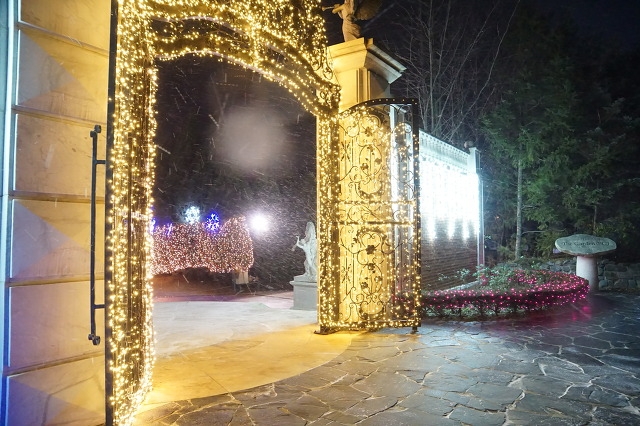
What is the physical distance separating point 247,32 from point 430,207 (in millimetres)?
7432

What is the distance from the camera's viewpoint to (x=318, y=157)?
688 cm

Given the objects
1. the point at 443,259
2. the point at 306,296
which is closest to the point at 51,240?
the point at 306,296

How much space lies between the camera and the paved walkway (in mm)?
3539

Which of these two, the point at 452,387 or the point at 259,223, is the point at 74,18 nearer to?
the point at 452,387

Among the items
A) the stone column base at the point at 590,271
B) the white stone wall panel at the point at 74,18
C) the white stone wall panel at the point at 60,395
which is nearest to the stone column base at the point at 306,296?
the white stone wall panel at the point at 60,395

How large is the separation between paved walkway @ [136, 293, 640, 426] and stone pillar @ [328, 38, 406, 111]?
152 inches

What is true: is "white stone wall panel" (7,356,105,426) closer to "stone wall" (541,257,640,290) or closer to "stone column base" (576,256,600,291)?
"stone column base" (576,256,600,291)

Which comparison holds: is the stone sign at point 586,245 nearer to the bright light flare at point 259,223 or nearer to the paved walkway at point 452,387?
the paved walkway at point 452,387

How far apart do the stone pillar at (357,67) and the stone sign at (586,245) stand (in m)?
7.97

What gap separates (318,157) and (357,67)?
1.63 m

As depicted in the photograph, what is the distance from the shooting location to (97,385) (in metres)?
3.46

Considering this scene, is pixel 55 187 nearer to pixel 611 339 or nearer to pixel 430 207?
pixel 611 339

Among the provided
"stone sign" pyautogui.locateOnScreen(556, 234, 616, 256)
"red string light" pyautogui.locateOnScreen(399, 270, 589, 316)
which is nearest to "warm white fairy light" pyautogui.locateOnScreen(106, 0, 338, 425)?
"red string light" pyautogui.locateOnScreen(399, 270, 589, 316)

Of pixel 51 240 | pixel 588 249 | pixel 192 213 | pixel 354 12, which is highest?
pixel 354 12
